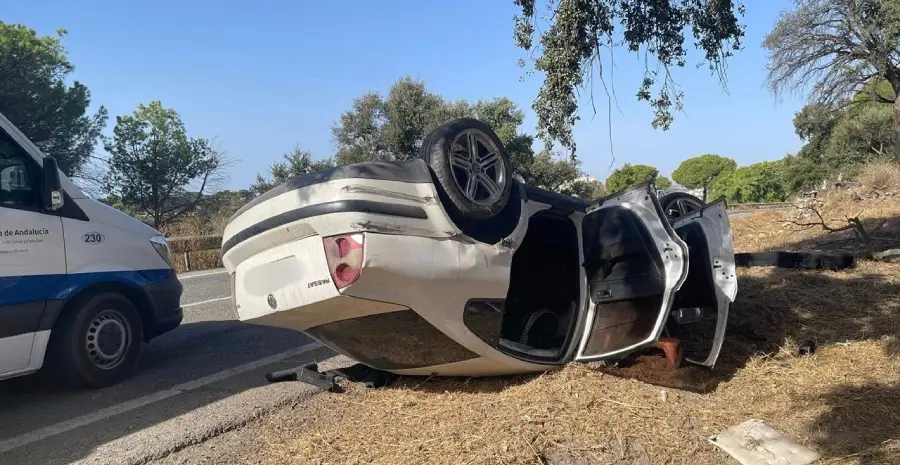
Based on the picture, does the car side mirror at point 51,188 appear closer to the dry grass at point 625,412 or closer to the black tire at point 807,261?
the dry grass at point 625,412

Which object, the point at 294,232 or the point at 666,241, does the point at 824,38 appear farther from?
the point at 294,232

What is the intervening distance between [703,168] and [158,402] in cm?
7966

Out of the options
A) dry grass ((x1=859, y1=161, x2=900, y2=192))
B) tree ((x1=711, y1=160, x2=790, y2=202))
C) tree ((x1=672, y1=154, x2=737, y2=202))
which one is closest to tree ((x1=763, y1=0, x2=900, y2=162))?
dry grass ((x1=859, y1=161, x2=900, y2=192))

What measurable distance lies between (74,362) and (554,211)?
374 centimetres

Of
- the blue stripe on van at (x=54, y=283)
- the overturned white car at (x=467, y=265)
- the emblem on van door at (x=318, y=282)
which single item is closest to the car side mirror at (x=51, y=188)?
the blue stripe on van at (x=54, y=283)

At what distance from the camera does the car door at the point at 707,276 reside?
14.7 ft

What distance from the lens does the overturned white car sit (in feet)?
11.0

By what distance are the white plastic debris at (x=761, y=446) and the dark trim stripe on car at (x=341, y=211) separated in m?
2.07

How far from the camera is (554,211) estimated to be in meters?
4.64

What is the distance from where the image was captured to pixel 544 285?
505 centimetres

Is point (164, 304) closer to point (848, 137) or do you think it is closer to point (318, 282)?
point (318, 282)

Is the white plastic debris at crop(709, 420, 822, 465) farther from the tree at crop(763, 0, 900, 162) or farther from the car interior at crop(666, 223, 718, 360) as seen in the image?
the tree at crop(763, 0, 900, 162)

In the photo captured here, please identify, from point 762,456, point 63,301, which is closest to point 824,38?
point 762,456

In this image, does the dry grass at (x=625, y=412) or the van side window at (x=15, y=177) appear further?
the van side window at (x=15, y=177)
